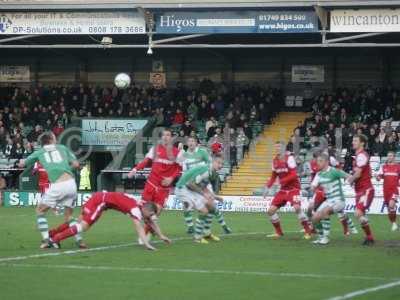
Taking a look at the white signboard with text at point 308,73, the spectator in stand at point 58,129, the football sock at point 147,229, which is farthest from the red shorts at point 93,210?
the white signboard with text at point 308,73

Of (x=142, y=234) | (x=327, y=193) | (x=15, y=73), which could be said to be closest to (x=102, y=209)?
(x=142, y=234)

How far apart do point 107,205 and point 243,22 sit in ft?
58.4

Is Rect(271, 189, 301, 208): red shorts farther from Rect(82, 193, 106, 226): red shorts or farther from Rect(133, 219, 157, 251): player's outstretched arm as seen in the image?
Rect(82, 193, 106, 226): red shorts

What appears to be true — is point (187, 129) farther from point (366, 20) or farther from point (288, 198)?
point (288, 198)

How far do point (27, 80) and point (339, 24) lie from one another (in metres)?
18.9

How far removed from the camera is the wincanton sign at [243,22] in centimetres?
3381

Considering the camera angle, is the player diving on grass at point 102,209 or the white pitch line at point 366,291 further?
the player diving on grass at point 102,209

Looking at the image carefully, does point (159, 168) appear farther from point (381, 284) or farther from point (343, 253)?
point (381, 284)

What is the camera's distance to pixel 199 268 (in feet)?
50.0

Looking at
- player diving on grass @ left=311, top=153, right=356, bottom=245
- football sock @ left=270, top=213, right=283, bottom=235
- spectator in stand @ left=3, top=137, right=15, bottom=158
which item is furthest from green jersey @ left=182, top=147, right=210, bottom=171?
spectator in stand @ left=3, top=137, right=15, bottom=158

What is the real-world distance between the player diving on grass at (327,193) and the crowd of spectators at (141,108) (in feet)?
58.2

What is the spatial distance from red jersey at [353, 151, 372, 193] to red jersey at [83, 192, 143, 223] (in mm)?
4554

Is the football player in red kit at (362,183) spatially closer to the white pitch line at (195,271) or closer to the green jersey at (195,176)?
the green jersey at (195,176)

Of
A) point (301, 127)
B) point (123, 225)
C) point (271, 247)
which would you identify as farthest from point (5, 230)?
Answer: point (301, 127)
